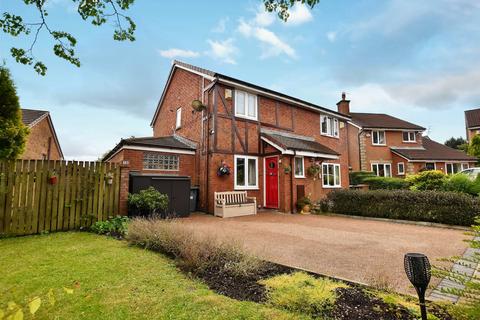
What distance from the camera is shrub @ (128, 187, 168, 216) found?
8500mm

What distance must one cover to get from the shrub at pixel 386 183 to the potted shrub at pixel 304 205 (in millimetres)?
10413

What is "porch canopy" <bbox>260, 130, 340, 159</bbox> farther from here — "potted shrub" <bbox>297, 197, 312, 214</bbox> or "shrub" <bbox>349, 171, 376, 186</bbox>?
"shrub" <bbox>349, 171, 376, 186</bbox>

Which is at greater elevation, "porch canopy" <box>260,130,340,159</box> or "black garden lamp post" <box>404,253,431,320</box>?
"porch canopy" <box>260,130,340,159</box>

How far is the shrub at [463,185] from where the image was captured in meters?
11.6

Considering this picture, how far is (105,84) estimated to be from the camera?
1359 cm

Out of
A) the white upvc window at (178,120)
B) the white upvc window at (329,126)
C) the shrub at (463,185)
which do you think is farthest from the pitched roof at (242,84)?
the shrub at (463,185)

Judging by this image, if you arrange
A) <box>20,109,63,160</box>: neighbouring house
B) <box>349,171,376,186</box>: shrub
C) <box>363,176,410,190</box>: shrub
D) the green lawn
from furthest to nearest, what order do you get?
<box>349,171,376,186</box>: shrub
<box>363,176,410,190</box>: shrub
<box>20,109,63,160</box>: neighbouring house
the green lawn

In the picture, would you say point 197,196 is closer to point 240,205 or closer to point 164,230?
point 240,205

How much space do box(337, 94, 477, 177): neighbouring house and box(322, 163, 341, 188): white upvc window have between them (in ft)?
29.2

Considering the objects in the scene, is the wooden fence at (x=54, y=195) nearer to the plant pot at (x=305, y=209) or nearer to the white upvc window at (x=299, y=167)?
the plant pot at (x=305, y=209)

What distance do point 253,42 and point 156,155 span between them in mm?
6904

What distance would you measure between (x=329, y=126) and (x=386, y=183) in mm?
6703

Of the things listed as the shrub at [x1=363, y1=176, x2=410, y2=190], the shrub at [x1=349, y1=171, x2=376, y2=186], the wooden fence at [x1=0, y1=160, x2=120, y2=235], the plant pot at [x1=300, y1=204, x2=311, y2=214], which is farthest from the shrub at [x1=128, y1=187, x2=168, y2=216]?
the shrub at [x1=349, y1=171, x2=376, y2=186]

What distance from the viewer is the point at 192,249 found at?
168 inches
